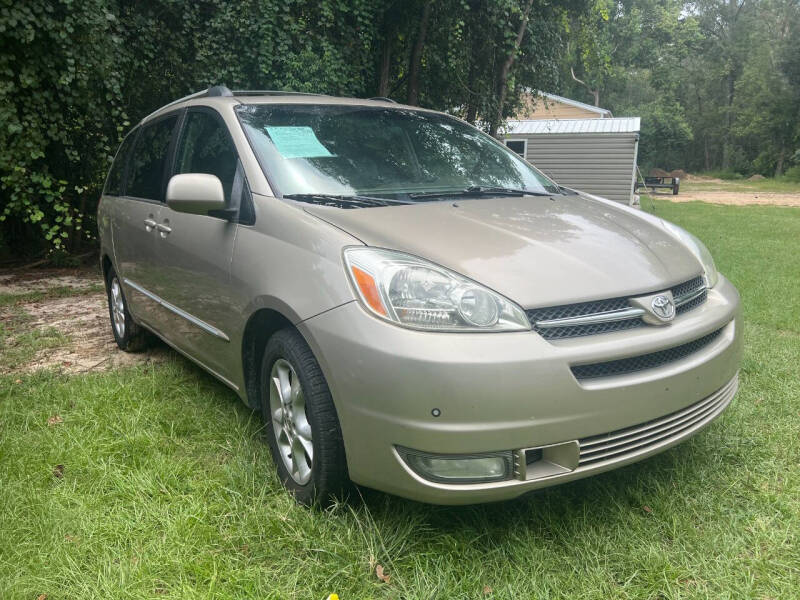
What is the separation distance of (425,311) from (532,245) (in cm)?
54

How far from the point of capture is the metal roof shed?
20047 mm

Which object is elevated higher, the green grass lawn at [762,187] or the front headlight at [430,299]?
the front headlight at [430,299]

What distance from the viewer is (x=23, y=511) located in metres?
2.49

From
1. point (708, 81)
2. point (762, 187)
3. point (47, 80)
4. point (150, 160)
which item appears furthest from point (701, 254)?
point (708, 81)

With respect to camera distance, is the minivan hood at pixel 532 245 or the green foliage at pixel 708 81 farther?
the green foliage at pixel 708 81

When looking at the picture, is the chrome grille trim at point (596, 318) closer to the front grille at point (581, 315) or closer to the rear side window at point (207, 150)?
the front grille at point (581, 315)

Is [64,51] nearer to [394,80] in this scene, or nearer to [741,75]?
[394,80]

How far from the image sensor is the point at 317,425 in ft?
7.28

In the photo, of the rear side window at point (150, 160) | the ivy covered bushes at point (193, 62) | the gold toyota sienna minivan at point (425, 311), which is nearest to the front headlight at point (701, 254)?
the gold toyota sienna minivan at point (425, 311)

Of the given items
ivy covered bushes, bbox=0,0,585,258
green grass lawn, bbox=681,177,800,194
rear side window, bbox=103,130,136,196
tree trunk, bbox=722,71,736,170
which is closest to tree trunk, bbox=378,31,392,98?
ivy covered bushes, bbox=0,0,585,258

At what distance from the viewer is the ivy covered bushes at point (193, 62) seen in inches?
242

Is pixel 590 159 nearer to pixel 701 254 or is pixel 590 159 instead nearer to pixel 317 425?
pixel 701 254

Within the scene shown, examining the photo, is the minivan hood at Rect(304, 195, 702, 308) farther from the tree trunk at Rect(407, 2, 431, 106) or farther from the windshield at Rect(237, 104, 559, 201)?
the tree trunk at Rect(407, 2, 431, 106)

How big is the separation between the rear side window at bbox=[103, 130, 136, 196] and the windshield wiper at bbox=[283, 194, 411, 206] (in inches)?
92.9
